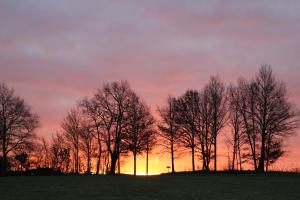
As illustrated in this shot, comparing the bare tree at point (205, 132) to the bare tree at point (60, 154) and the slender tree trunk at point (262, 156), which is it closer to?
the slender tree trunk at point (262, 156)

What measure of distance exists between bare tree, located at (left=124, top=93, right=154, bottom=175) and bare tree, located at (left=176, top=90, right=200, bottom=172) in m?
5.77

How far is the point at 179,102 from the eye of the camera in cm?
7444

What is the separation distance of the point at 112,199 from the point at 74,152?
68561 mm

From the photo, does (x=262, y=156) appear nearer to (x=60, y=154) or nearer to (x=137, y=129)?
(x=137, y=129)

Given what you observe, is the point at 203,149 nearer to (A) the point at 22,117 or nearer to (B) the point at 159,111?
(B) the point at 159,111

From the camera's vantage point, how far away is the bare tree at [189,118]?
231 feet

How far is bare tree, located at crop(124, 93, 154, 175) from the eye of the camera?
72.9 metres

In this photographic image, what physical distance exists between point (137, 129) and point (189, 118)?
28.9 ft

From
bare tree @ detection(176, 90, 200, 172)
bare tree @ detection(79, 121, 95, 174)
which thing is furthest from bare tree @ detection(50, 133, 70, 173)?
bare tree @ detection(176, 90, 200, 172)

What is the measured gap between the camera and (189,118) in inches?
2805

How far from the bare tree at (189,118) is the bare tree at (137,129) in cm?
577

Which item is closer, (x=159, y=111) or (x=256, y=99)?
(x=256, y=99)

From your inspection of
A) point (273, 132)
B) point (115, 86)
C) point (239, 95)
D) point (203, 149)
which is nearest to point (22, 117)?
point (115, 86)

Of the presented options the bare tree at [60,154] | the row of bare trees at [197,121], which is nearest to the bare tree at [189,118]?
the row of bare trees at [197,121]
